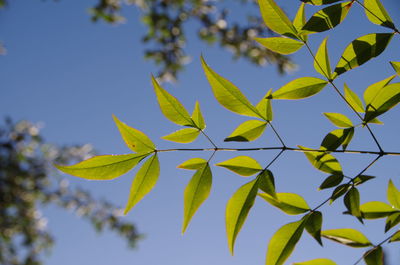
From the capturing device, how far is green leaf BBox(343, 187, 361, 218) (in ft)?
2.42

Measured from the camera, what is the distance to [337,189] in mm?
750

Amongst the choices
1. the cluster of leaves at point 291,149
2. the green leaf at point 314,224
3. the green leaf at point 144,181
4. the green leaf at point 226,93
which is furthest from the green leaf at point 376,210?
the green leaf at point 144,181

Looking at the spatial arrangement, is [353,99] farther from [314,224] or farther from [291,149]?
[314,224]

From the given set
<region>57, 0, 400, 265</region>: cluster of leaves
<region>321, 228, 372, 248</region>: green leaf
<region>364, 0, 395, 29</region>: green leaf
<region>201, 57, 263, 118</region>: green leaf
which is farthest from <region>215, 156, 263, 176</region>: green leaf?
<region>364, 0, 395, 29</region>: green leaf

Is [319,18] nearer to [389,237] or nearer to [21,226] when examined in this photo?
[389,237]

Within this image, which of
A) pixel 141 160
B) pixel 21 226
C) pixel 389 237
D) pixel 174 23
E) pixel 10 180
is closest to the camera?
pixel 389 237

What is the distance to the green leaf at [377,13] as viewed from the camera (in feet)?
2.50

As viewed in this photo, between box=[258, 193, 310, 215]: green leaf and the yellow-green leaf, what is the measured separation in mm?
284

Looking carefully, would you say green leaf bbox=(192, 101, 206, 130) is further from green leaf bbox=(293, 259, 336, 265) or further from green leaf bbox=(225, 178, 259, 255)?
green leaf bbox=(293, 259, 336, 265)

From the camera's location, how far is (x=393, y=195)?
31.9 inches

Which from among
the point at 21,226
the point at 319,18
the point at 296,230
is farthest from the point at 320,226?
the point at 21,226

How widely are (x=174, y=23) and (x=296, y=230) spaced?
4.48 metres

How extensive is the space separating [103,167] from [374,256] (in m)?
0.63

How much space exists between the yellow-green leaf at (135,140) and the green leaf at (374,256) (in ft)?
1.75
